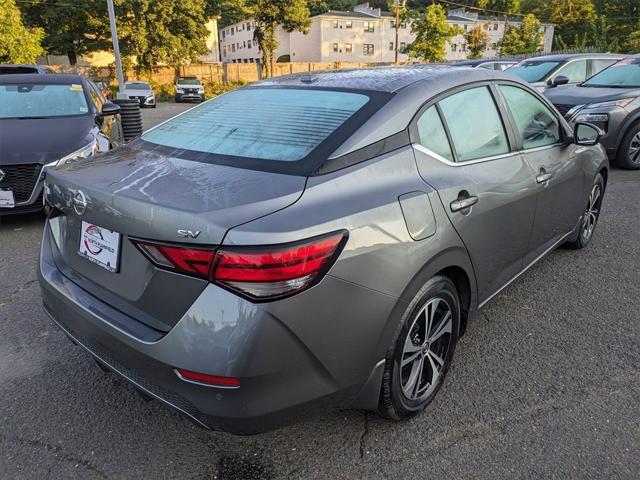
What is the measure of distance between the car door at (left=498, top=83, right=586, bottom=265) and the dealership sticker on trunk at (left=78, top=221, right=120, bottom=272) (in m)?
2.40

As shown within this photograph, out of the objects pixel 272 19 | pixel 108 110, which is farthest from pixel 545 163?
pixel 272 19

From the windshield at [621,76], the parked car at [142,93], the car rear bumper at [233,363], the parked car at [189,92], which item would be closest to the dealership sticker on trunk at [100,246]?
the car rear bumper at [233,363]

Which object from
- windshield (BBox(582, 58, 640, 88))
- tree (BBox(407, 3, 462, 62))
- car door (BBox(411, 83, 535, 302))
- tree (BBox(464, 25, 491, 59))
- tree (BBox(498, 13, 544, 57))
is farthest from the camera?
tree (BBox(464, 25, 491, 59))

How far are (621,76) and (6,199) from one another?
9.39 meters

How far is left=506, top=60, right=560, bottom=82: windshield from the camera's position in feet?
33.8

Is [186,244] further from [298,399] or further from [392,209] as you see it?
[392,209]

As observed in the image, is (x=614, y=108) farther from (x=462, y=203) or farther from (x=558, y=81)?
(x=462, y=203)

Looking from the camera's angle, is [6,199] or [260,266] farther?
[6,199]

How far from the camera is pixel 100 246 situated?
211cm

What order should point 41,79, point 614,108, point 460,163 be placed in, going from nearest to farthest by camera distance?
point 460,163 < point 41,79 < point 614,108

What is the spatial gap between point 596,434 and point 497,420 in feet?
1.44

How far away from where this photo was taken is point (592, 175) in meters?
4.18

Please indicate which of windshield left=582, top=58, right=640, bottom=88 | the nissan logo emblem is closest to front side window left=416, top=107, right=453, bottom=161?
the nissan logo emblem

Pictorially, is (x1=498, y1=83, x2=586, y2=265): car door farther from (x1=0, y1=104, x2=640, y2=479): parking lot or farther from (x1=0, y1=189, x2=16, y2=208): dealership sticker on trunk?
(x1=0, y1=189, x2=16, y2=208): dealership sticker on trunk
